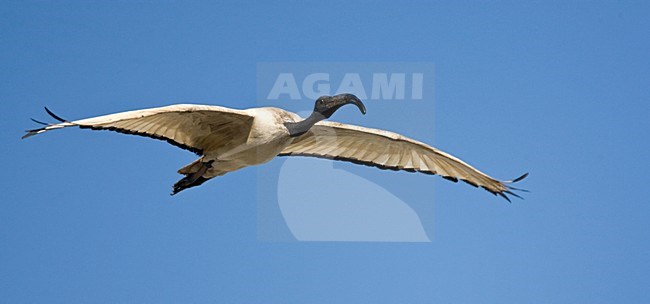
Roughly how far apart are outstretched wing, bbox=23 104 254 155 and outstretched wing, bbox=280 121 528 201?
212cm

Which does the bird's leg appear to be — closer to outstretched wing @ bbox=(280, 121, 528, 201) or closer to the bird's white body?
the bird's white body

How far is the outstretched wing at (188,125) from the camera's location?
17.4m

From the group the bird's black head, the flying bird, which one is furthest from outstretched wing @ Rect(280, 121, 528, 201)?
the bird's black head

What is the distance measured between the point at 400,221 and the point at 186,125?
473 centimetres

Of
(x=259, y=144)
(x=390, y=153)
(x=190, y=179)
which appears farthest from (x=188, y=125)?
(x=390, y=153)

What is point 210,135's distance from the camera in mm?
19203

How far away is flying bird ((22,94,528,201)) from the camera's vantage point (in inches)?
712

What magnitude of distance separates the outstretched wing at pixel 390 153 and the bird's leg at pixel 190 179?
1.95 m

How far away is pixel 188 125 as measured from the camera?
18.8m

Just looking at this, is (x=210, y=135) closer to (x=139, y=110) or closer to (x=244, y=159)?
(x=244, y=159)

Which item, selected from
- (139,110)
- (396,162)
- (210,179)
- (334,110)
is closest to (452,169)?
(396,162)

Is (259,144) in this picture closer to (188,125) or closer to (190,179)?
(188,125)

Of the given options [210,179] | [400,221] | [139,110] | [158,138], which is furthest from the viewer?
[400,221]

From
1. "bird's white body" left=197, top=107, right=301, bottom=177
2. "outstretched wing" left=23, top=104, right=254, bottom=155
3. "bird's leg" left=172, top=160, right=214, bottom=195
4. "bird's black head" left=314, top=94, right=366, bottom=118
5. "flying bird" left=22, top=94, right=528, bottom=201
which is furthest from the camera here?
"bird's leg" left=172, top=160, right=214, bottom=195
